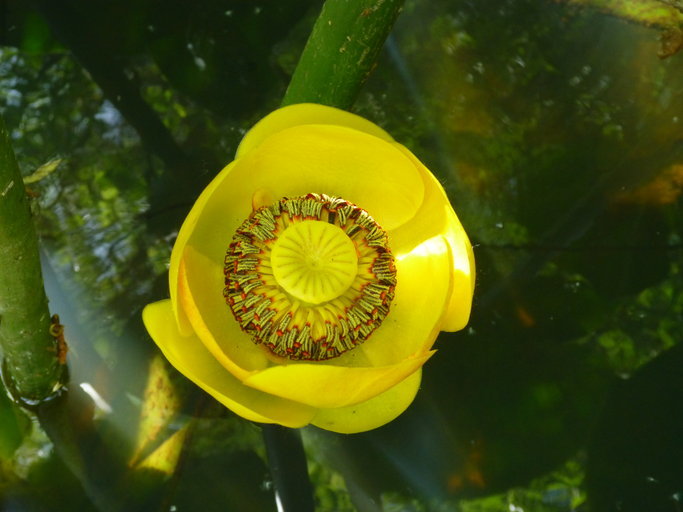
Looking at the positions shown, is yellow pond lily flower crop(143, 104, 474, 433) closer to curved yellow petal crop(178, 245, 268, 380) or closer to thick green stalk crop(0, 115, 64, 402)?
curved yellow petal crop(178, 245, 268, 380)

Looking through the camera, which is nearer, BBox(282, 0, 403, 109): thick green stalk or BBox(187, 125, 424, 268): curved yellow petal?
BBox(282, 0, 403, 109): thick green stalk

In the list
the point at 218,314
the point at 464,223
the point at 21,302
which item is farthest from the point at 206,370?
the point at 464,223

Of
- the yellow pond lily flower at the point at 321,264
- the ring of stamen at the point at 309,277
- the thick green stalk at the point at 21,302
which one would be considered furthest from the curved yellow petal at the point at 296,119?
the thick green stalk at the point at 21,302

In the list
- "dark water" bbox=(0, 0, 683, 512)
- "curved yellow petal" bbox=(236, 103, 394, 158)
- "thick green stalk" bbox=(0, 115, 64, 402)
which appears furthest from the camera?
"dark water" bbox=(0, 0, 683, 512)

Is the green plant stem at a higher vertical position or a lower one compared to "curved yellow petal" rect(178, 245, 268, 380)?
higher

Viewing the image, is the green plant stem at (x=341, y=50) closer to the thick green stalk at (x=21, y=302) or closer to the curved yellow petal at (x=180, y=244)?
the curved yellow petal at (x=180, y=244)

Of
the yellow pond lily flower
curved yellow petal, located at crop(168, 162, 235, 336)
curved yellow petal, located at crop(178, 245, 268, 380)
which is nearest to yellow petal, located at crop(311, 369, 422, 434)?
the yellow pond lily flower

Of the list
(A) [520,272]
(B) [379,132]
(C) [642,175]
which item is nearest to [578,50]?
(C) [642,175]
